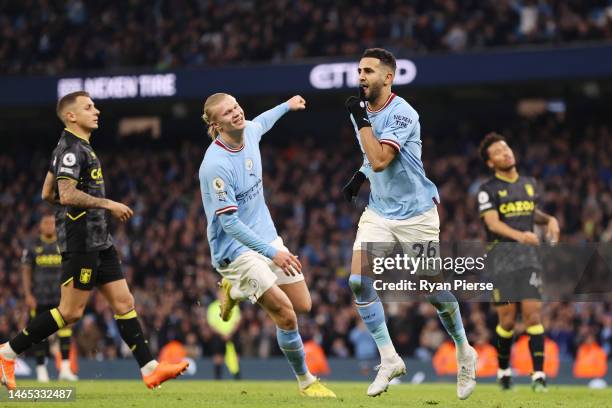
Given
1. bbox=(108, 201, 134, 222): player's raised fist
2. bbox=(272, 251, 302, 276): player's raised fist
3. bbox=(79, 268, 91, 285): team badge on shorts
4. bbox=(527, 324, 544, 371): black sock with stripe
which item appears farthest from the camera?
bbox=(527, 324, 544, 371): black sock with stripe

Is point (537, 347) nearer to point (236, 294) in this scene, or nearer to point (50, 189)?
point (236, 294)

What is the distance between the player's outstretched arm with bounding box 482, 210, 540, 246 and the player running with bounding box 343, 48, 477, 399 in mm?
2811

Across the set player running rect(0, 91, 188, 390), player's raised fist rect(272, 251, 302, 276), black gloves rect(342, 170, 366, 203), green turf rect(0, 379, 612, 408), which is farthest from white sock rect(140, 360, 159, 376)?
black gloves rect(342, 170, 366, 203)

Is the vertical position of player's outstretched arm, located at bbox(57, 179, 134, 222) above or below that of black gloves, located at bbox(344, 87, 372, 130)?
below

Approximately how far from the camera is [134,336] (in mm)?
9109

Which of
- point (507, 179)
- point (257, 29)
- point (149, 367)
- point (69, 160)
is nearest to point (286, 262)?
point (149, 367)

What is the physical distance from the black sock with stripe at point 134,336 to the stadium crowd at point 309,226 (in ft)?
34.2

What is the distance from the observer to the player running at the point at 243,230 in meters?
8.41

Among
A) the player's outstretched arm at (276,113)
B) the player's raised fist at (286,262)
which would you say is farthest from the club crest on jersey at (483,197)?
the player's raised fist at (286,262)

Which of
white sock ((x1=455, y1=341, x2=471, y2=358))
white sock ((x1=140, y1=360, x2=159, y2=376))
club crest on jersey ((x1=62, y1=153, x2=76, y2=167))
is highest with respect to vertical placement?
club crest on jersey ((x1=62, y1=153, x2=76, y2=167))

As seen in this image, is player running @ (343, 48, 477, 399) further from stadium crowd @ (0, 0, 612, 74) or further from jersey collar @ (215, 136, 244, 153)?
stadium crowd @ (0, 0, 612, 74)

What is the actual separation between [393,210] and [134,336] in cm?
249

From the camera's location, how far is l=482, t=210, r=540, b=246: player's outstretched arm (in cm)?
1102

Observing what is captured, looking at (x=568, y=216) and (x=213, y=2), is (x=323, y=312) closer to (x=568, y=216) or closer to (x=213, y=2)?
(x=568, y=216)
